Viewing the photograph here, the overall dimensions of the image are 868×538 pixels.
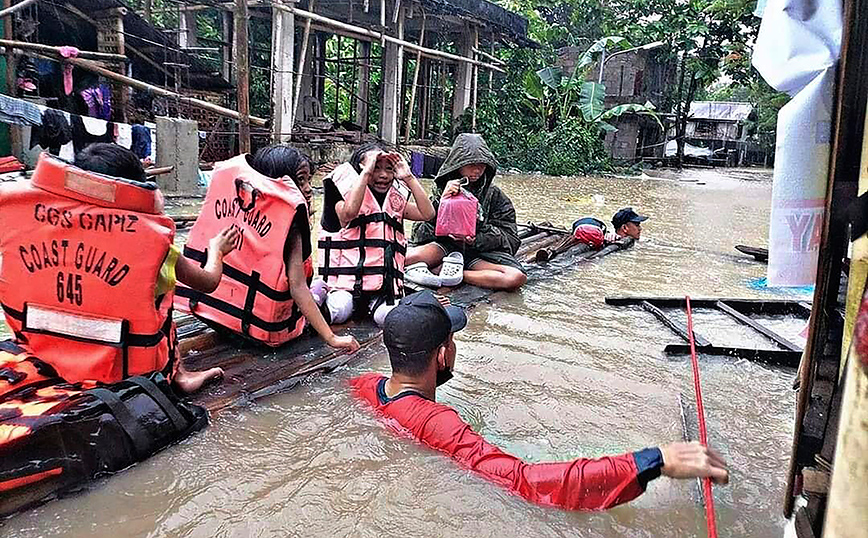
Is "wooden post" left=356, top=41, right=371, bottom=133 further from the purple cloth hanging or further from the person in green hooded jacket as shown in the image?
the person in green hooded jacket

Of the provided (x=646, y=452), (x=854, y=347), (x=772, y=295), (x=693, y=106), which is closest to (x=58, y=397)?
(x=646, y=452)

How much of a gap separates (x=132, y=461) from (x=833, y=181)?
245 centimetres

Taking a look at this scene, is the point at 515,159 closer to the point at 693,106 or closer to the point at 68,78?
the point at 68,78

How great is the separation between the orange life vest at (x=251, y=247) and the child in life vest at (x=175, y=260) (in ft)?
0.46

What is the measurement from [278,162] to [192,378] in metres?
1.23

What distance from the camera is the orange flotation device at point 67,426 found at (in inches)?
86.5

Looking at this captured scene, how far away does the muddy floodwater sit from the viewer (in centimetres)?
228

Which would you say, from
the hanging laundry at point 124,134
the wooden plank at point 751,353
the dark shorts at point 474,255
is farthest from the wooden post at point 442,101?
the wooden plank at point 751,353

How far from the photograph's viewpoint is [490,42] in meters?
18.7

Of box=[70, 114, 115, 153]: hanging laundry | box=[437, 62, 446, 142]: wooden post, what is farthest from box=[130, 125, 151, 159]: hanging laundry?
box=[437, 62, 446, 142]: wooden post

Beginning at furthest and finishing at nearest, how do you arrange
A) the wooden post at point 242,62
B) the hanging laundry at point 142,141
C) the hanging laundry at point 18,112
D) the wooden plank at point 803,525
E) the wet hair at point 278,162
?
the hanging laundry at point 142,141
the hanging laundry at point 18,112
the wooden post at point 242,62
the wet hair at point 278,162
the wooden plank at point 803,525

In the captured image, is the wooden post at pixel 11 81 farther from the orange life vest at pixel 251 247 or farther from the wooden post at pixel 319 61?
the wooden post at pixel 319 61

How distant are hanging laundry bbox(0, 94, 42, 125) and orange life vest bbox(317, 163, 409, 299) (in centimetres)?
555

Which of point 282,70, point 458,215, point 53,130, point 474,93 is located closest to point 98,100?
point 53,130
